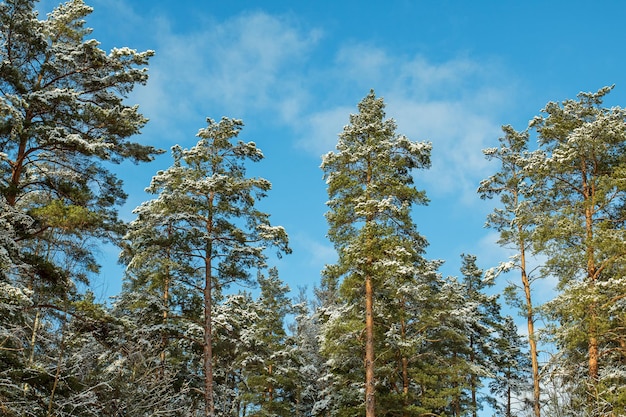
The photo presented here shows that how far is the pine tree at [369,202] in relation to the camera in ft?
60.3

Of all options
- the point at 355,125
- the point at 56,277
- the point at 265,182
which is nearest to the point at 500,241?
the point at 355,125

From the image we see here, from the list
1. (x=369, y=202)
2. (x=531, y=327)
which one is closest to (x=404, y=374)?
(x=531, y=327)

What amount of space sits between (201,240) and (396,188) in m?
7.38

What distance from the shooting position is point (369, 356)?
59.2 ft

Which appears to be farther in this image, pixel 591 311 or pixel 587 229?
pixel 587 229

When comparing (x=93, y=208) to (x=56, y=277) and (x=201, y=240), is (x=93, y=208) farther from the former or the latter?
(x=201, y=240)

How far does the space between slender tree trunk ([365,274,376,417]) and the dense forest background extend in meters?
0.07

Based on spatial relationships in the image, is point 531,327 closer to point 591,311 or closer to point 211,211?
point 591,311

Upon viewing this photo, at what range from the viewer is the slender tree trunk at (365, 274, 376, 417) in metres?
17.2

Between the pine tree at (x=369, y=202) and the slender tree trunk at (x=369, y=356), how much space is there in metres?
0.03

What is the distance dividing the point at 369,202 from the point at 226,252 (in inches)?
227

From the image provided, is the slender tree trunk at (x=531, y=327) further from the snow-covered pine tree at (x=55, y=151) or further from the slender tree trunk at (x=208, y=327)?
the snow-covered pine tree at (x=55, y=151)

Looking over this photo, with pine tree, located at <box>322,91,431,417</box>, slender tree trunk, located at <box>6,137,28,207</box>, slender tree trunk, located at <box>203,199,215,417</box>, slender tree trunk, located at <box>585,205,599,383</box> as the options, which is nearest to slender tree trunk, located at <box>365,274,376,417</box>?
pine tree, located at <box>322,91,431,417</box>

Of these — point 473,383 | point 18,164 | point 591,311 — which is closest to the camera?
point 18,164
